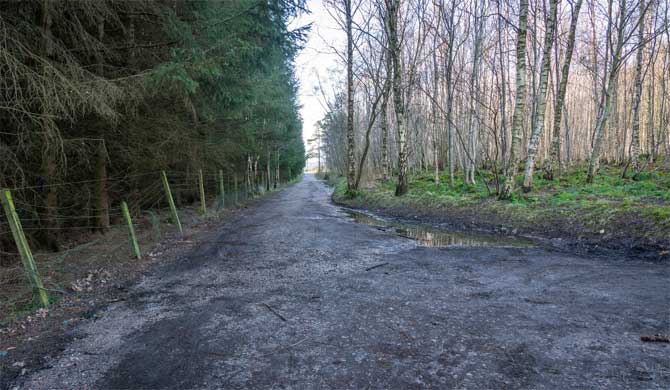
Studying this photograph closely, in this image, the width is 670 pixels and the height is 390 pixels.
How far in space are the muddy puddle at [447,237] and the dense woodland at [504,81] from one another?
2.88 m

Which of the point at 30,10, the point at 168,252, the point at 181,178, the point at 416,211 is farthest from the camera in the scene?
the point at 181,178

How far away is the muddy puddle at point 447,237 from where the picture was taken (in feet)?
23.6

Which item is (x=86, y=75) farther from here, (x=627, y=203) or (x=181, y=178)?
(x=627, y=203)

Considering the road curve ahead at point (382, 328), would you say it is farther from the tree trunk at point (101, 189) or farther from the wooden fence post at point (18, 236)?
the tree trunk at point (101, 189)

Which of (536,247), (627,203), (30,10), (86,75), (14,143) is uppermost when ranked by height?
(30,10)

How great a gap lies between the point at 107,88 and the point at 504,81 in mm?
16020

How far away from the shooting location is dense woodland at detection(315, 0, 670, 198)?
39.5ft

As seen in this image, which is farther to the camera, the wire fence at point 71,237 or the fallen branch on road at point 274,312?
the wire fence at point 71,237

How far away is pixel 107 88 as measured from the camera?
202 inches

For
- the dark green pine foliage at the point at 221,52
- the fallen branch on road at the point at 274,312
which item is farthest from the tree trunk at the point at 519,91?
the fallen branch on road at the point at 274,312

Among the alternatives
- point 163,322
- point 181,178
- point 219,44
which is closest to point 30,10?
point 219,44

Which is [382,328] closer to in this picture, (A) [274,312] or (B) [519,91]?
(A) [274,312]

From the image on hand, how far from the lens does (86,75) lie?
538cm

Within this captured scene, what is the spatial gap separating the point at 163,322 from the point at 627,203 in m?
8.92
